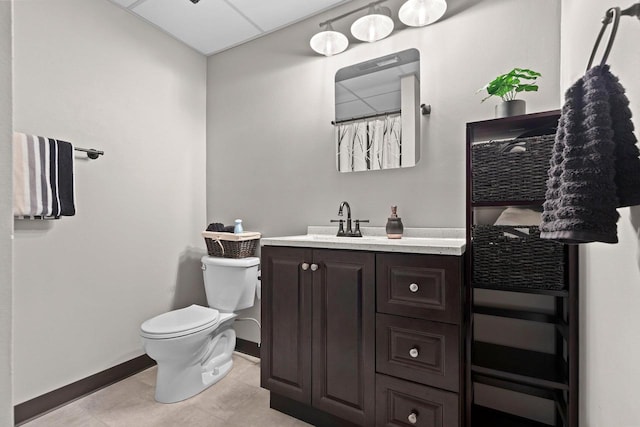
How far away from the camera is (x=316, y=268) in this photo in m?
1.47

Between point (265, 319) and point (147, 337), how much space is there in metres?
0.68

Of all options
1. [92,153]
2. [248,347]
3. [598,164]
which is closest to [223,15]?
[92,153]

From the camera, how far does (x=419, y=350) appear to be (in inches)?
48.8

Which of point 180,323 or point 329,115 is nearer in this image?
point 180,323

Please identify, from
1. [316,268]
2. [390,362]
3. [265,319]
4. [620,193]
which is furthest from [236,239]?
[620,193]

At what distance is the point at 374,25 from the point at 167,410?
8.29 ft

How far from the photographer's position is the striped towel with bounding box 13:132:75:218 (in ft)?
4.97

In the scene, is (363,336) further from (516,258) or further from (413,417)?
(516,258)

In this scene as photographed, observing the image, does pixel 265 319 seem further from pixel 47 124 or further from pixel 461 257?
pixel 47 124

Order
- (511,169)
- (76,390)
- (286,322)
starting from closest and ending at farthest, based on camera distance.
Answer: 1. (511,169)
2. (286,322)
3. (76,390)

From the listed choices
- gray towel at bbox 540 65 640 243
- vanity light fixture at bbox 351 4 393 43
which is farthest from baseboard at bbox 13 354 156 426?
vanity light fixture at bbox 351 4 393 43

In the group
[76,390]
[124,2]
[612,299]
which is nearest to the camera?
[612,299]

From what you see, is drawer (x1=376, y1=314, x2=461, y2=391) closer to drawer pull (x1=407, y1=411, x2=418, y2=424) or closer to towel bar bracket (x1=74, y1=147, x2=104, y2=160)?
drawer pull (x1=407, y1=411, x2=418, y2=424)

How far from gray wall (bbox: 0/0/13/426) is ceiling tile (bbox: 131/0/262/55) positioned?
1.98 meters
